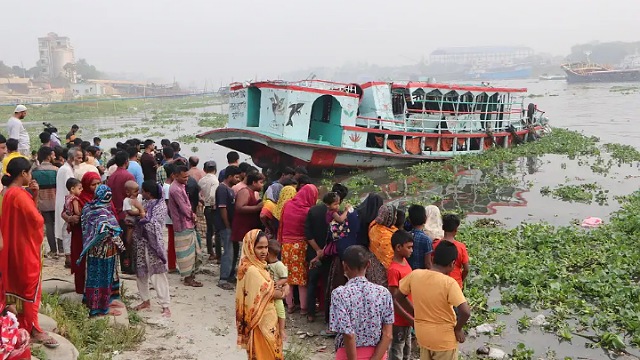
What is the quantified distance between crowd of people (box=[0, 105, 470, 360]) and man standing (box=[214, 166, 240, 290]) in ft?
0.05

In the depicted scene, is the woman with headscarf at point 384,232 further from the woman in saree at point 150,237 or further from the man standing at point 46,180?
the man standing at point 46,180

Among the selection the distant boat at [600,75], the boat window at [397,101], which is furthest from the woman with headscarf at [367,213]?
the distant boat at [600,75]

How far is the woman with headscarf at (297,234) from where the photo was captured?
5879 millimetres

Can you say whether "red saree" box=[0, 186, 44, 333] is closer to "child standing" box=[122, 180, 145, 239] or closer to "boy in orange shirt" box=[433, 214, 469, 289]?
"child standing" box=[122, 180, 145, 239]

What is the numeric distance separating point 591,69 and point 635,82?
6.84m

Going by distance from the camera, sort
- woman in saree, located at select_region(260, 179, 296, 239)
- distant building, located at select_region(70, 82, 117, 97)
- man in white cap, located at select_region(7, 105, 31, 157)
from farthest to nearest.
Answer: distant building, located at select_region(70, 82, 117, 97) → man in white cap, located at select_region(7, 105, 31, 157) → woman in saree, located at select_region(260, 179, 296, 239)

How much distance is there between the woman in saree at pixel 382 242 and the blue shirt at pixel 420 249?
20 cm

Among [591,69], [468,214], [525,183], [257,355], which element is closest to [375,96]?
[525,183]

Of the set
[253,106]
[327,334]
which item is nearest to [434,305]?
[327,334]

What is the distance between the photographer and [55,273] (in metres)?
6.80

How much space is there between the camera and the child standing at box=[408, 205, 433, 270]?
483cm

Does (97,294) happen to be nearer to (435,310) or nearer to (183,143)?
(435,310)

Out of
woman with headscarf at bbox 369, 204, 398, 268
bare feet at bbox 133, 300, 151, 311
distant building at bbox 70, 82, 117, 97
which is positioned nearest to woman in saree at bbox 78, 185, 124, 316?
bare feet at bbox 133, 300, 151, 311

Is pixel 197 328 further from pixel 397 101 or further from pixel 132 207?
pixel 397 101
